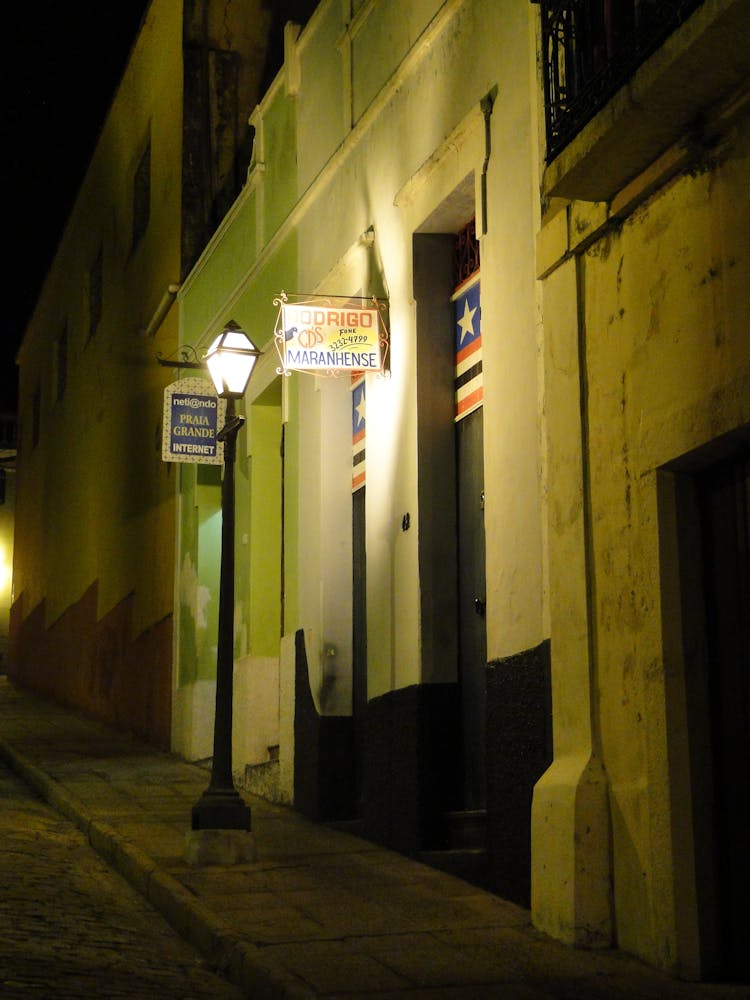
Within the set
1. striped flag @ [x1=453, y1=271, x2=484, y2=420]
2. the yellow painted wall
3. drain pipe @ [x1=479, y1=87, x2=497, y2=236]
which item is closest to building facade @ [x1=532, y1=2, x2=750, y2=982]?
drain pipe @ [x1=479, y1=87, x2=497, y2=236]

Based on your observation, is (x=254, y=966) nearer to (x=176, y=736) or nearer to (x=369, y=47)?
(x=369, y=47)

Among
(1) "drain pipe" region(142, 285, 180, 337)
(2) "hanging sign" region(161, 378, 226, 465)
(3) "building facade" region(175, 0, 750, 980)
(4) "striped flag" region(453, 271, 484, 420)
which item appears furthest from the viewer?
(1) "drain pipe" region(142, 285, 180, 337)

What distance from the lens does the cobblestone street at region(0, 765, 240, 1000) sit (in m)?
6.05

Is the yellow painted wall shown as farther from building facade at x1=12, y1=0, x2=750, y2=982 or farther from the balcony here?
the balcony

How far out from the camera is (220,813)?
8945 millimetres

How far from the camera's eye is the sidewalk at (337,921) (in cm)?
586

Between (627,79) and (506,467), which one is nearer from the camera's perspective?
(627,79)

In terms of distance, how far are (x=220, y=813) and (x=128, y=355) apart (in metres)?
11.4

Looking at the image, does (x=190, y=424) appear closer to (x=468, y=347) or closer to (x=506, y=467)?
(x=468, y=347)

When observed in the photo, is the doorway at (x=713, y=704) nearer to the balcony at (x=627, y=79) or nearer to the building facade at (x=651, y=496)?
the building facade at (x=651, y=496)

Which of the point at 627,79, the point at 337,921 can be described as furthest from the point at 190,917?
the point at 627,79

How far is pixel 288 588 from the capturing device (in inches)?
467

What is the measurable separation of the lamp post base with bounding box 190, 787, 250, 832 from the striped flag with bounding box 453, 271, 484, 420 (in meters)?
2.98

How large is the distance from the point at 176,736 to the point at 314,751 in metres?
4.92
